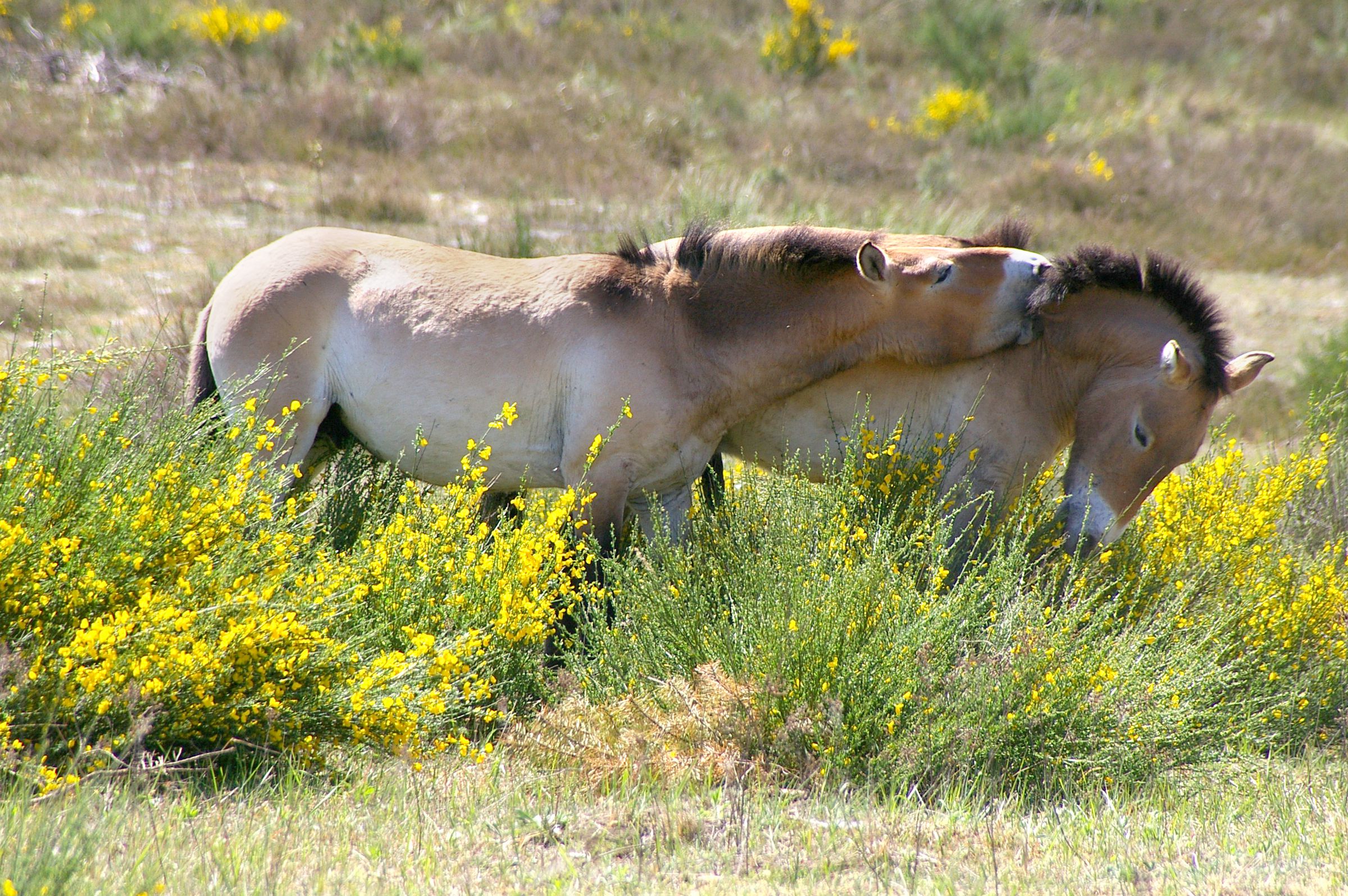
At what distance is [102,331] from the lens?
762 cm

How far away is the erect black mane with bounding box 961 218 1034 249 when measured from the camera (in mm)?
5602

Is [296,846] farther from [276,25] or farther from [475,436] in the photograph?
[276,25]

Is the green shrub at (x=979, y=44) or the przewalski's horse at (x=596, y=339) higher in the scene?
the przewalski's horse at (x=596, y=339)

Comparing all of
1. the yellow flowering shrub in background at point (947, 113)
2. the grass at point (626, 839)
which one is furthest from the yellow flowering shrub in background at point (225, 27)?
the grass at point (626, 839)

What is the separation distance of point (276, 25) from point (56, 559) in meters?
16.4

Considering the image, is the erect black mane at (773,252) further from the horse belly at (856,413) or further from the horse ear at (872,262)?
the horse belly at (856,413)

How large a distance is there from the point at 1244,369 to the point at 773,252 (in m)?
2.27

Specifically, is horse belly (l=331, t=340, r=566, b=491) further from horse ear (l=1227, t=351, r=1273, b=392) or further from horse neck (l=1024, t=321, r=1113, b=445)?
horse ear (l=1227, t=351, r=1273, b=392)

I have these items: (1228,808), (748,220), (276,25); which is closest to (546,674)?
(1228,808)

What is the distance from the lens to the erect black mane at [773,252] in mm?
5211

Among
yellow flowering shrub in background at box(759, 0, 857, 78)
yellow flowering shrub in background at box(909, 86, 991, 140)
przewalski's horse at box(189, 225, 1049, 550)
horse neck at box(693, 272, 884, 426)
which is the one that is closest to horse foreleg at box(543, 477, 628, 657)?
przewalski's horse at box(189, 225, 1049, 550)

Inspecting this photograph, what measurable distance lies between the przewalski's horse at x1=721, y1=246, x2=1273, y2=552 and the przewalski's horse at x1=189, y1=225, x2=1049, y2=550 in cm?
26

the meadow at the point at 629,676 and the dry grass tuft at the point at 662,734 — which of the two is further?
the dry grass tuft at the point at 662,734

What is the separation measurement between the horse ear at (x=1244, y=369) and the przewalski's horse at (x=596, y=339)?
3.41 ft
